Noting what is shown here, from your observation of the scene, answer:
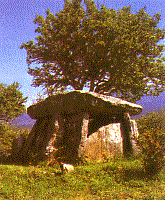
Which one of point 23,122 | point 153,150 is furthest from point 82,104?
point 23,122

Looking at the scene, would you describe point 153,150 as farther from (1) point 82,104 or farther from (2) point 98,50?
(2) point 98,50

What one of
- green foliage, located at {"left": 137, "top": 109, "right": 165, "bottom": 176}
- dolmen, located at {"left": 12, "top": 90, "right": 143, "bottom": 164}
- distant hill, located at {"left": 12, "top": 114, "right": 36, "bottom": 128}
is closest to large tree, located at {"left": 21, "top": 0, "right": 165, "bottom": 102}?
distant hill, located at {"left": 12, "top": 114, "right": 36, "bottom": 128}

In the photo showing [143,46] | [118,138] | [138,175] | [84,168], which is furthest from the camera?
[143,46]

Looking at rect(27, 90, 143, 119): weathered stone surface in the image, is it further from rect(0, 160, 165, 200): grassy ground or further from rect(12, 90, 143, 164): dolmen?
rect(0, 160, 165, 200): grassy ground

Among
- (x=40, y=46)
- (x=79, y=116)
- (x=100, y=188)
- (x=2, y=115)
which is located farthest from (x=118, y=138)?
(x=40, y=46)

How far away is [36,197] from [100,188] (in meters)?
1.72

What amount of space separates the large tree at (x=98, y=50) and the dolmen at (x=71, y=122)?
5764mm

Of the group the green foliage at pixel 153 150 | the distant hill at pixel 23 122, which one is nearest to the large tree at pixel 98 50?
the distant hill at pixel 23 122

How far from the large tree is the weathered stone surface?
5772 mm

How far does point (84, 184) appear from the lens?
16.8ft

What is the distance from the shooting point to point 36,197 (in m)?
4.53

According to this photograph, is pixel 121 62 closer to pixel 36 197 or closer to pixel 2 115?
pixel 2 115

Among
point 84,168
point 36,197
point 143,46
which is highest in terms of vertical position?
point 143,46

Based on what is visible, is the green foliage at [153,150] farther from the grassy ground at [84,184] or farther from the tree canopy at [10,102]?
the tree canopy at [10,102]
